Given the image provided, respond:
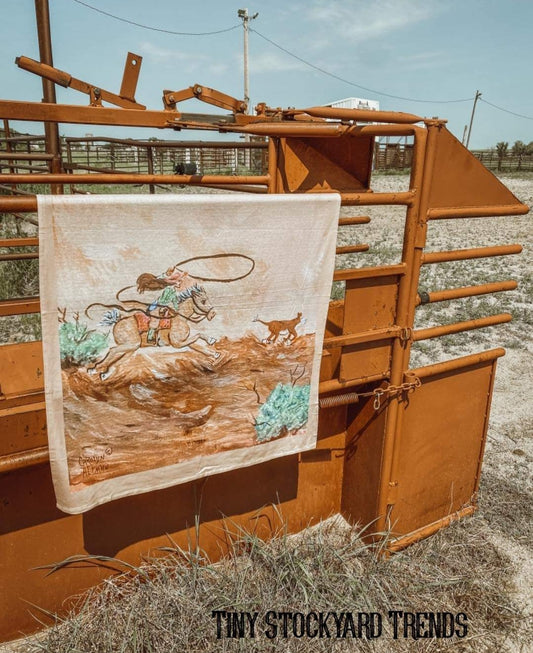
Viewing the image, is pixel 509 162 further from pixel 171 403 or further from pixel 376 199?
pixel 171 403

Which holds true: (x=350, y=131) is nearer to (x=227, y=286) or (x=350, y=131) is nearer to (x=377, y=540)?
(x=227, y=286)

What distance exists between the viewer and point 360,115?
2121mm

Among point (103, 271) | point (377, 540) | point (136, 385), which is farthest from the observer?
point (377, 540)

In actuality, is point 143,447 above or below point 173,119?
below

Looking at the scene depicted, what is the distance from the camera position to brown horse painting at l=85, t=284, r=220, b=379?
5.70ft

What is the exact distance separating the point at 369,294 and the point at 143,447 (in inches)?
45.6

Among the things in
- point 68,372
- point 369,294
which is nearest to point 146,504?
point 68,372

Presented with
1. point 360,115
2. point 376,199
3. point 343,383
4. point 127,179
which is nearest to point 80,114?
point 127,179

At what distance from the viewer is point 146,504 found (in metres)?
2.30

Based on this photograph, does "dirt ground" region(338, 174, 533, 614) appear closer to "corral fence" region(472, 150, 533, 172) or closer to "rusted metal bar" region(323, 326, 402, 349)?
"rusted metal bar" region(323, 326, 402, 349)

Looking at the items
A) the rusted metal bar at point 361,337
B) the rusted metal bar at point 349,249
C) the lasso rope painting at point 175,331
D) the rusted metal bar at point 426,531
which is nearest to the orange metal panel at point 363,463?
the rusted metal bar at point 426,531

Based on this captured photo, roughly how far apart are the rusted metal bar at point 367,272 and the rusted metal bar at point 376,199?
27 cm

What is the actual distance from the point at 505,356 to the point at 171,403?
459 cm

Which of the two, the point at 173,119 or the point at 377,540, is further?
the point at 377,540
